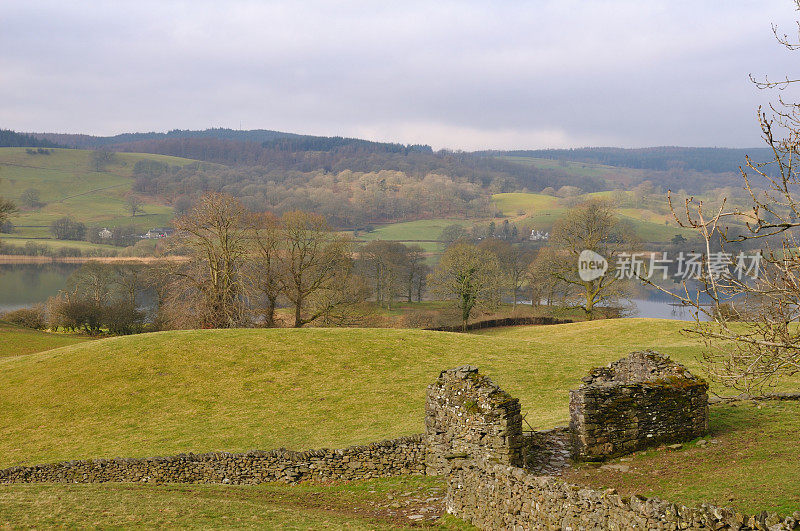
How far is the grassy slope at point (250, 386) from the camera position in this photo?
2256cm

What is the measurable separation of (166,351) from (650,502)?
2898 cm

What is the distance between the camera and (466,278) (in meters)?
65.0

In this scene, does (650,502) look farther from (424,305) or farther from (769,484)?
(424,305)

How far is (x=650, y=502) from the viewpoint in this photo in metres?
8.82

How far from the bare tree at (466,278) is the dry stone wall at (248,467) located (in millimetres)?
48475

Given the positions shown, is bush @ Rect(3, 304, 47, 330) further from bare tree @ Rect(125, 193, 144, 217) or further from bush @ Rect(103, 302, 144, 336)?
bare tree @ Rect(125, 193, 144, 217)

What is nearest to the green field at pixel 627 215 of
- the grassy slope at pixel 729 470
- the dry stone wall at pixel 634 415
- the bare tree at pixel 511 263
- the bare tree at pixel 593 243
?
the bare tree at pixel 511 263

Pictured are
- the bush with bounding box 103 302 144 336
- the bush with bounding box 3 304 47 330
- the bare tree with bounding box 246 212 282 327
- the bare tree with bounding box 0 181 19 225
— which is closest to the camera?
the bare tree with bounding box 246 212 282 327

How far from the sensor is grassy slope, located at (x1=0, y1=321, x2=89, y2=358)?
47.5 metres

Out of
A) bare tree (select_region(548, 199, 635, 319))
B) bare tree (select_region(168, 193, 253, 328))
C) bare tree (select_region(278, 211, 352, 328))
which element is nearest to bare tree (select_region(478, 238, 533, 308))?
bare tree (select_region(548, 199, 635, 319))

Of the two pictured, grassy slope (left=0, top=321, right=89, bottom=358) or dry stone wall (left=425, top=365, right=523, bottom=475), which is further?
grassy slope (left=0, top=321, right=89, bottom=358)

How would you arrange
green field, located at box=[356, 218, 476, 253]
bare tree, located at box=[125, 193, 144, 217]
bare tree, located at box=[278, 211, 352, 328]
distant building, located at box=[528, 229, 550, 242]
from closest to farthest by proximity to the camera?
bare tree, located at box=[278, 211, 352, 328], distant building, located at box=[528, 229, 550, 242], green field, located at box=[356, 218, 476, 253], bare tree, located at box=[125, 193, 144, 217]

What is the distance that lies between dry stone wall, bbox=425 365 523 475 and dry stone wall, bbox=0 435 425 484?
1279 millimetres

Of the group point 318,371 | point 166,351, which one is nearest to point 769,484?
point 318,371
